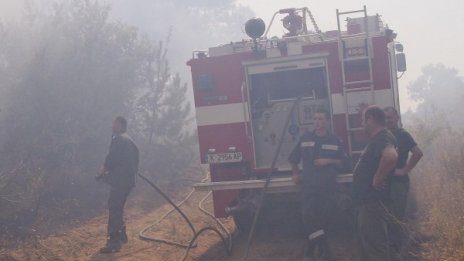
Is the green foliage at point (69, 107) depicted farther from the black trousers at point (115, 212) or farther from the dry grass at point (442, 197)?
the dry grass at point (442, 197)

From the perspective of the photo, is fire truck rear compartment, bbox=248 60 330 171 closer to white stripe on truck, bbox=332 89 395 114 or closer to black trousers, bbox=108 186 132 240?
white stripe on truck, bbox=332 89 395 114

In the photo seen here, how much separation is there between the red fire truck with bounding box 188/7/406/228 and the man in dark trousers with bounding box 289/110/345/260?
0.64m

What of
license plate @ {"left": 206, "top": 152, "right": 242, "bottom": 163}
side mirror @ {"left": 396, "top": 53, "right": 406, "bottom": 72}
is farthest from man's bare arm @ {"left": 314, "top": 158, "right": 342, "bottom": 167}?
side mirror @ {"left": 396, "top": 53, "right": 406, "bottom": 72}

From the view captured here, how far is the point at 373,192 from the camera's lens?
228 inches

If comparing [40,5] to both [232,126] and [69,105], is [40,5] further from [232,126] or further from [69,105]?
[232,126]

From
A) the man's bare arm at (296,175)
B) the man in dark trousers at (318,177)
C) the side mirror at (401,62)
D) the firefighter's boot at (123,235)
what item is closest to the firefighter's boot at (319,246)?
the man in dark trousers at (318,177)

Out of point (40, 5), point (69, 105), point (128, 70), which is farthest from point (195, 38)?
point (69, 105)

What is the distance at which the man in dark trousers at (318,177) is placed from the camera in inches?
271

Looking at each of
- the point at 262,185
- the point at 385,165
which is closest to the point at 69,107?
the point at 262,185

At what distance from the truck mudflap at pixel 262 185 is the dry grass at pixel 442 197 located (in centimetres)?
125

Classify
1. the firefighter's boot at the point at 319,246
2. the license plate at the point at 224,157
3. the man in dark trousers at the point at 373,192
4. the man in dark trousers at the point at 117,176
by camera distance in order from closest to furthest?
the man in dark trousers at the point at 373,192 < the firefighter's boot at the point at 319,246 < the license plate at the point at 224,157 < the man in dark trousers at the point at 117,176

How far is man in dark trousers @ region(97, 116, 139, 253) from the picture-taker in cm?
830

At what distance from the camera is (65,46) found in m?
13.7

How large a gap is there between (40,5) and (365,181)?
17.9 m
